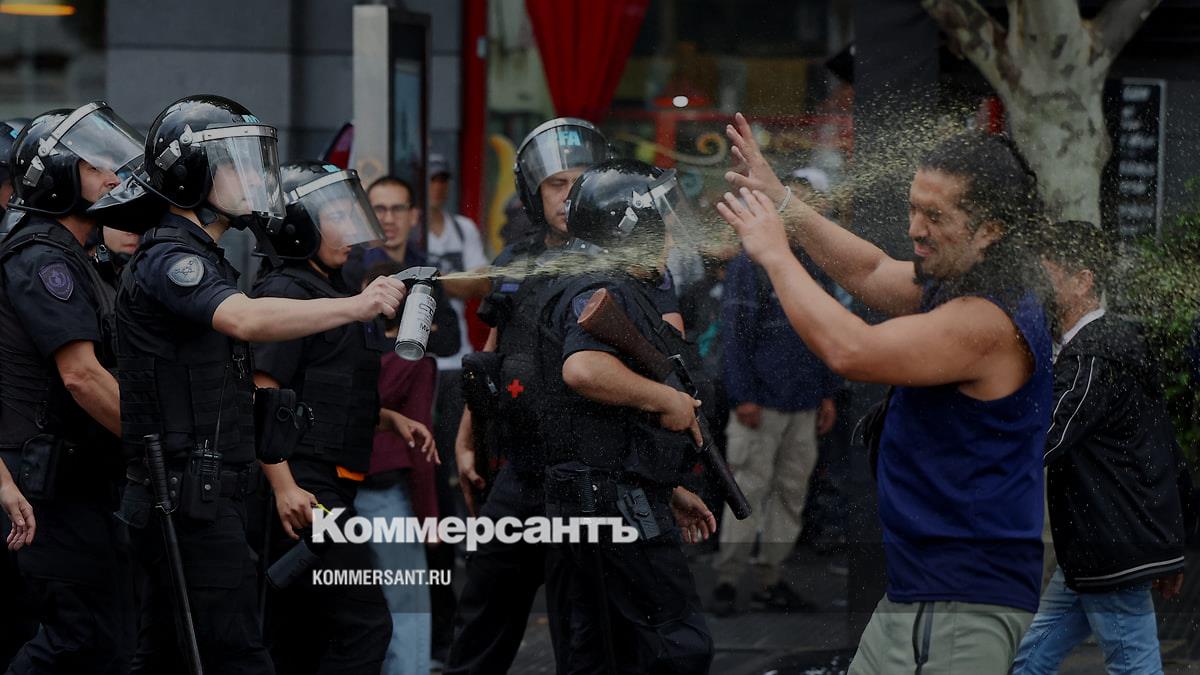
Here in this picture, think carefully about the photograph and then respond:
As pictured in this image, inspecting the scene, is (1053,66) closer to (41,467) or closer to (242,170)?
(242,170)

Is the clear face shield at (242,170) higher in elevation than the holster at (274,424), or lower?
higher

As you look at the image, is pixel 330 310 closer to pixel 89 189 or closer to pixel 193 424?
pixel 193 424

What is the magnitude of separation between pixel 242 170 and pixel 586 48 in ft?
9.54

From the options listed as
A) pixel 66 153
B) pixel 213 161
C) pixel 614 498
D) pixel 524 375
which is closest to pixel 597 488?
pixel 614 498

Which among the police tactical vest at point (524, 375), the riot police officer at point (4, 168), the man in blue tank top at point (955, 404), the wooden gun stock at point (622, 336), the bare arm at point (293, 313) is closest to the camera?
the man in blue tank top at point (955, 404)

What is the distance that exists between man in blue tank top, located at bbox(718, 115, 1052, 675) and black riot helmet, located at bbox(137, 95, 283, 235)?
126cm

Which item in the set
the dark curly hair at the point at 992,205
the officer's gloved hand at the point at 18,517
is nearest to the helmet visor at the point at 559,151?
the dark curly hair at the point at 992,205

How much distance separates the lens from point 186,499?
3.96 meters

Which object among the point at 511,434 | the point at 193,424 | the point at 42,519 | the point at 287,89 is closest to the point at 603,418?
the point at 511,434

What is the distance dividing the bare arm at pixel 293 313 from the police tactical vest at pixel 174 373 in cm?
20

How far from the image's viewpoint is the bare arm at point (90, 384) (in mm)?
4324

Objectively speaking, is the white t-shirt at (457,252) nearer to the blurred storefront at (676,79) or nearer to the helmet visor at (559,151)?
the blurred storefront at (676,79)

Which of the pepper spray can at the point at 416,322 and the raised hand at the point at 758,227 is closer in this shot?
the raised hand at the point at 758,227

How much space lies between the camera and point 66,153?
4496 millimetres
